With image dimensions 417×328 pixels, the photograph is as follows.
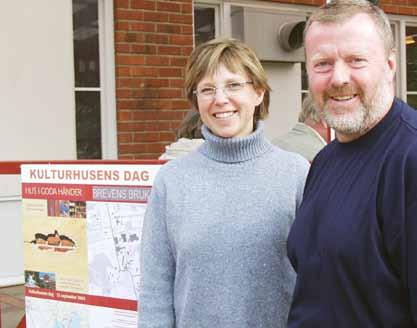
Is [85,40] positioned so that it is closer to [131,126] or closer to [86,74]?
[86,74]

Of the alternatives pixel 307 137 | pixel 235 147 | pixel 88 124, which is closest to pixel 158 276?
pixel 235 147

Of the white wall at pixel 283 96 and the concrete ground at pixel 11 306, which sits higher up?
the white wall at pixel 283 96

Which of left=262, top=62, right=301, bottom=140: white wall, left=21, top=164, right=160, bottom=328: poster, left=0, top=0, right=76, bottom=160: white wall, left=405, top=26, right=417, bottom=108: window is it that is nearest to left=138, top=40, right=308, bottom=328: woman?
left=21, top=164, right=160, bottom=328: poster

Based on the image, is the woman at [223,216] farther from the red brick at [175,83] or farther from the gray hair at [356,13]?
the red brick at [175,83]

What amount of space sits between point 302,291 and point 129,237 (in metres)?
1.28

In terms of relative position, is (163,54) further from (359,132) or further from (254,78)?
(359,132)

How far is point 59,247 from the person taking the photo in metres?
3.09

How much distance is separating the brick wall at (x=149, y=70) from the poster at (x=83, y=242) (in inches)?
111

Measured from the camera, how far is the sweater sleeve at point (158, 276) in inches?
Result: 83.2

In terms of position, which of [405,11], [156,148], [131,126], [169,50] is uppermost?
[405,11]

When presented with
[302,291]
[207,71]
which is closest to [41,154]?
[207,71]

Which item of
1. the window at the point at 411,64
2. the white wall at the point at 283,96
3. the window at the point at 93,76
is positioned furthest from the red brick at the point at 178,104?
the window at the point at 411,64

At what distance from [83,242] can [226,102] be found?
3.98 feet

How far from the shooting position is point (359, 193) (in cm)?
161
